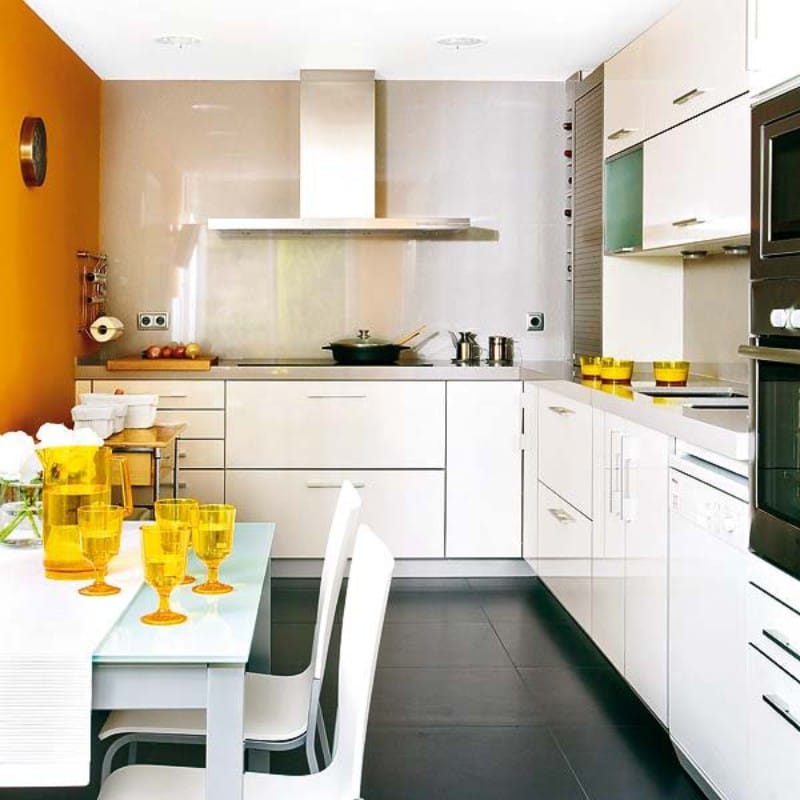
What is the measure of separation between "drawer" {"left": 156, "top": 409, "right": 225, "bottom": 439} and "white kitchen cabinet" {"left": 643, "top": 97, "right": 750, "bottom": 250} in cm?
199

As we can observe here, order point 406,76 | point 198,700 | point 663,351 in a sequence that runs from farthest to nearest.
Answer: point 406,76 < point 663,351 < point 198,700

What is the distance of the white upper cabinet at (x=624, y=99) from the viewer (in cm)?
444

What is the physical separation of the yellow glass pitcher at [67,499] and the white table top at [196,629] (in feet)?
0.57

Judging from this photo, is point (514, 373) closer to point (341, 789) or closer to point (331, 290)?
point (331, 290)

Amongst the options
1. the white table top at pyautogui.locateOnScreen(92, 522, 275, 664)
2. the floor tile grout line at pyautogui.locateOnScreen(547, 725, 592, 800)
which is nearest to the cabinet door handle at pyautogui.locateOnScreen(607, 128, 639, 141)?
the floor tile grout line at pyautogui.locateOnScreen(547, 725, 592, 800)

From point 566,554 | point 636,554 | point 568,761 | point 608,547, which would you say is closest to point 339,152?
point 566,554

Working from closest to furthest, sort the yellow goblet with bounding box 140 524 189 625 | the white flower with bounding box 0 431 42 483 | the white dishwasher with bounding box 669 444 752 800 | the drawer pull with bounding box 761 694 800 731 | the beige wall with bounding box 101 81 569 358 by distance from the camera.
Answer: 1. the yellow goblet with bounding box 140 524 189 625
2. the drawer pull with bounding box 761 694 800 731
3. the white flower with bounding box 0 431 42 483
4. the white dishwasher with bounding box 669 444 752 800
5. the beige wall with bounding box 101 81 569 358

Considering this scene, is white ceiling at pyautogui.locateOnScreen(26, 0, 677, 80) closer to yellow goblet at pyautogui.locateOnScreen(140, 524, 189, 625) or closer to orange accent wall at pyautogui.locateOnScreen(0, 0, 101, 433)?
orange accent wall at pyautogui.locateOnScreen(0, 0, 101, 433)

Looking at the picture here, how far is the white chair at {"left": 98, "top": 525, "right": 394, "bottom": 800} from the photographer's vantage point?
170cm

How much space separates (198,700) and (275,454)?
3.48m

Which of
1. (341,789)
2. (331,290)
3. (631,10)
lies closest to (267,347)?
(331,290)

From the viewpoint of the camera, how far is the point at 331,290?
5.65 m

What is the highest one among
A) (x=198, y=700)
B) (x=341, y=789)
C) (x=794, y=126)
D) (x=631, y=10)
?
(x=631, y=10)

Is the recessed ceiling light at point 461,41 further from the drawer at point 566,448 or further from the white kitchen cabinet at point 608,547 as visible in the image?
the white kitchen cabinet at point 608,547
